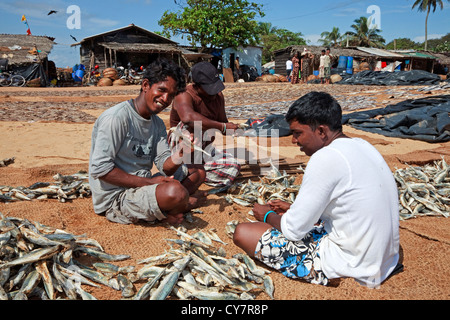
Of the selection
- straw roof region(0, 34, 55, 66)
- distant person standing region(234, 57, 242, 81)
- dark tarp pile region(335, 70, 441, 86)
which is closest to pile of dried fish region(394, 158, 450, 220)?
dark tarp pile region(335, 70, 441, 86)

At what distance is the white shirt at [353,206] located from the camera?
1.58 metres

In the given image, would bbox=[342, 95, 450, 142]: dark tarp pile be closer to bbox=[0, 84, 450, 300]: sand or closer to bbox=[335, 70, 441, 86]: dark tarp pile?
bbox=[0, 84, 450, 300]: sand

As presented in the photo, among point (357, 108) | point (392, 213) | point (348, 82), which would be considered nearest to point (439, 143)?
point (357, 108)

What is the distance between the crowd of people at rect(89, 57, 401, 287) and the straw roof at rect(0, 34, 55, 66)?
810 inches

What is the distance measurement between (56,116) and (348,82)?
1648 cm

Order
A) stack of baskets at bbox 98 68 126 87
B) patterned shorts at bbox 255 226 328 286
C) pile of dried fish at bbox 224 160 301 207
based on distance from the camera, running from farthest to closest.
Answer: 1. stack of baskets at bbox 98 68 126 87
2. pile of dried fish at bbox 224 160 301 207
3. patterned shorts at bbox 255 226 328 286

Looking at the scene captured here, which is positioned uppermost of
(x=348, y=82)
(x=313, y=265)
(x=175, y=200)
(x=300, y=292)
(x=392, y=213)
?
(x=348, y=82)

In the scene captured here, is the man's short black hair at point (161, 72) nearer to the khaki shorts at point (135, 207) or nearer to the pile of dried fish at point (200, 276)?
the khaki shorts at point (135, 207)

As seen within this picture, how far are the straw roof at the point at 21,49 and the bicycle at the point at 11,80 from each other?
2.36ft

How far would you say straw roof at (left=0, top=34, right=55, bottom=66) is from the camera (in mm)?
18973

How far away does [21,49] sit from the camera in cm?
1964
